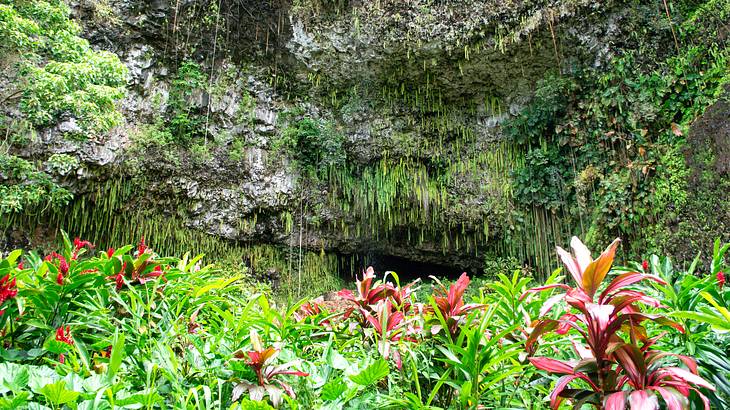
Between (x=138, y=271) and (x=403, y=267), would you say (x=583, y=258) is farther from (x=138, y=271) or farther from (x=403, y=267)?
(x=403, y=267)

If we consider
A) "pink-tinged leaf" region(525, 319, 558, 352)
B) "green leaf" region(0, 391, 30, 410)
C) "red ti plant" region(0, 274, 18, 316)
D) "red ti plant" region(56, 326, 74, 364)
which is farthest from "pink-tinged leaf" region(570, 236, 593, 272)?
"red ti plant" region(0, 274, 18, 316)

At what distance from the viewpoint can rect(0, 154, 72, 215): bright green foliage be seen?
3.93 metres

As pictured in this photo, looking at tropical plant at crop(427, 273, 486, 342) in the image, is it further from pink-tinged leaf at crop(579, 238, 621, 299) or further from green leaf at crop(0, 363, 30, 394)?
green leaf at crop(0, 363, 30, 394)

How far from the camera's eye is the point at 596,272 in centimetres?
85

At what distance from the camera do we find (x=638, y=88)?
16.6 ft

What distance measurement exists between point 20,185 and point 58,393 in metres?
4.73

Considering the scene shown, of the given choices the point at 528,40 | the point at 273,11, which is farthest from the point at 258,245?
the point at 528,40

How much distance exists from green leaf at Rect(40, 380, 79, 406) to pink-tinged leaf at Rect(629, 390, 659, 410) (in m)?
1.06

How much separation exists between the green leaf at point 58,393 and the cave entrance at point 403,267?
6.56m

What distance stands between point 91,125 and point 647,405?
498cm

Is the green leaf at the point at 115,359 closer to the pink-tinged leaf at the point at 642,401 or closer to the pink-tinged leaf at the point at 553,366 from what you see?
the pink-tinged leaf at the point at 553,366

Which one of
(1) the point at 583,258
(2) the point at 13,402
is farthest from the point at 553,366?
(2) the point at 13,402

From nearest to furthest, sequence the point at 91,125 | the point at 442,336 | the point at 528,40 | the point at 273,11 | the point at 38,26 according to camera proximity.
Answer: the point at 442,336 → the point at 38,26 → the point at 91,125 → the point at 528,40 → the point at 273,11

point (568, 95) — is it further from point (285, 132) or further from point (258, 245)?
point (258, 245)
